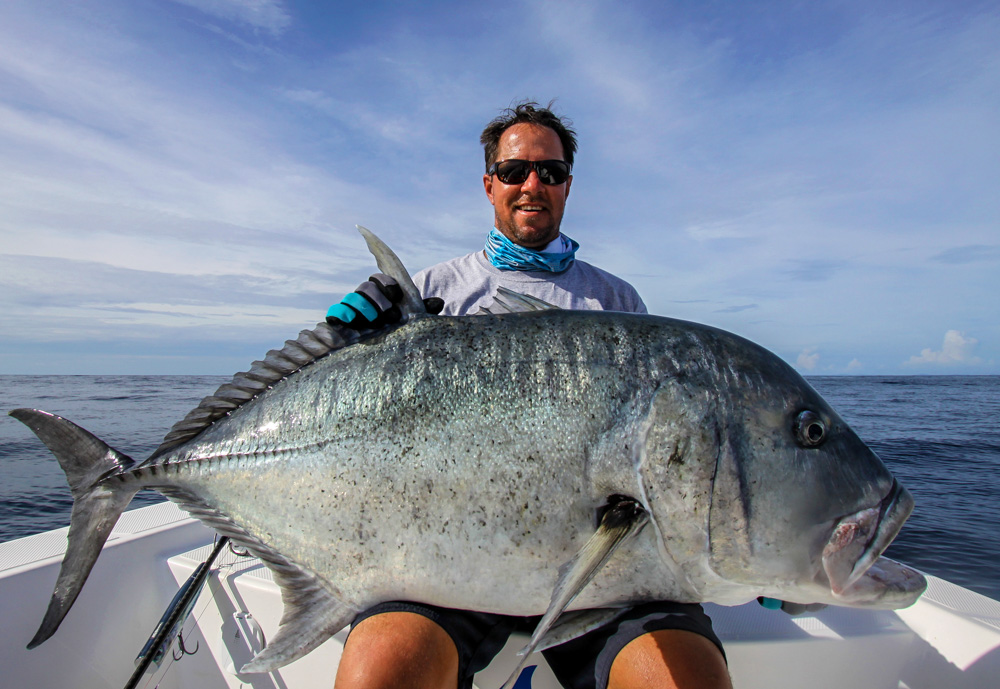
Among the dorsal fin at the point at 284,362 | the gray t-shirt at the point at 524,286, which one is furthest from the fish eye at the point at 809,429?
the gray t-shirt at the point at 524,286

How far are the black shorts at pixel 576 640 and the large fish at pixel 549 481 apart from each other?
0.75 feet

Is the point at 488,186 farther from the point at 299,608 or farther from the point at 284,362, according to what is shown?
the point at 299,608

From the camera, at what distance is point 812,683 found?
7.78 ft

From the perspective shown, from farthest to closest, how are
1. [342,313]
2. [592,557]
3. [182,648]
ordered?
[182,648], [342,313], [592,557]

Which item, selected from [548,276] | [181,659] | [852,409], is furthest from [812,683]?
[852,409]

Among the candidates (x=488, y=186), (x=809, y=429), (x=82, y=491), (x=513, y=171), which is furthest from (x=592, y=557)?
(x=488, y=186)

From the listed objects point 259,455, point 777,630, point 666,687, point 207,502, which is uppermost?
point 259,455

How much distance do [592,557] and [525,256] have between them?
1925 millimetres

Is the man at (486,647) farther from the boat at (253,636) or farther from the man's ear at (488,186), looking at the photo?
the man's ear at (488,186)

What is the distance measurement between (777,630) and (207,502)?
2400 mm

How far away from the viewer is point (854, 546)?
1.34m

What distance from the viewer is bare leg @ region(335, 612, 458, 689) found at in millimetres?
1545

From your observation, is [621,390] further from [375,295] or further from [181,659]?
[181,659]

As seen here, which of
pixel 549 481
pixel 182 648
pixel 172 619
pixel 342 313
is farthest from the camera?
pixel 182 648
